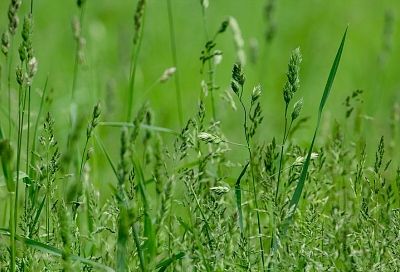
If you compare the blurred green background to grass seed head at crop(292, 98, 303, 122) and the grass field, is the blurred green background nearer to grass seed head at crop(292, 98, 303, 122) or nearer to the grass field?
the grass field

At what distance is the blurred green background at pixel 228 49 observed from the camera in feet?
25.6

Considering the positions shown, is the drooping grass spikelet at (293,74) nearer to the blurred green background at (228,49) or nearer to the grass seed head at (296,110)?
the grass seed head at (296,110)

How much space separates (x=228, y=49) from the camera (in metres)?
9.35

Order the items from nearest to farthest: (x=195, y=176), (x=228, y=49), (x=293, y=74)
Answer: (x=293, y=74) → (x=195, y=176) → (x=228, y=49)

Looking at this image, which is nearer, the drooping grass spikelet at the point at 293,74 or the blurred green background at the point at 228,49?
the drooping grass spikelet at the point at 293,74

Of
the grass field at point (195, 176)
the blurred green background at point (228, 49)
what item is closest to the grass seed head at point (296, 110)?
the grass field at point (195, 176)

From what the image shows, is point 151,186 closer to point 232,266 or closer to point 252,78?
point 252,78

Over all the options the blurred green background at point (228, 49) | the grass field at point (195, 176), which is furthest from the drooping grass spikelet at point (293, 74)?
the blurred green background at point (228, 49)

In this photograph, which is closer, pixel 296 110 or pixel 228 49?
pixel 296 110

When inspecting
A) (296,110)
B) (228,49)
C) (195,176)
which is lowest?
(195,176)

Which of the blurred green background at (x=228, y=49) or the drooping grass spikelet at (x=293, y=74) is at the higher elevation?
the blurred green background at (x=228, y=49)

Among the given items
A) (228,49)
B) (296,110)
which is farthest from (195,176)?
(228,49)

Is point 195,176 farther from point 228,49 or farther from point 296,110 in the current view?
point 228,49

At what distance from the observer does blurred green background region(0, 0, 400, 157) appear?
7.81m
